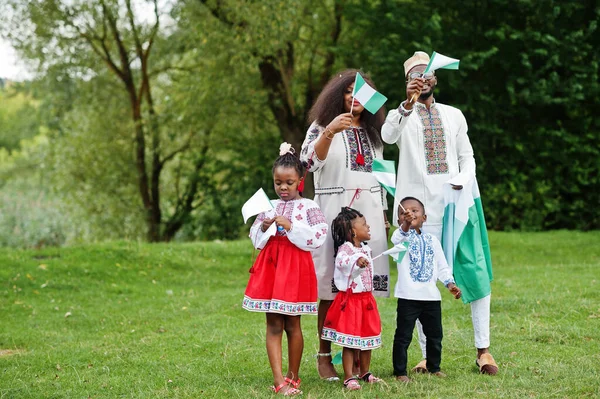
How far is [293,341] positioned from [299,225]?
79 centimetres

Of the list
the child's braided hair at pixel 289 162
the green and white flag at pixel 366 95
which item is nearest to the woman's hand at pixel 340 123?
the green and white flag at pixel 366 95

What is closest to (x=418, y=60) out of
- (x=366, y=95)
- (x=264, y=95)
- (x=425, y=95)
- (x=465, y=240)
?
(x=425, y=95)

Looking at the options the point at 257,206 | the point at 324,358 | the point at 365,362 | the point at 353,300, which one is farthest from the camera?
the point at 324,358

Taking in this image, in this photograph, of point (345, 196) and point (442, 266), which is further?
point (345, 196)

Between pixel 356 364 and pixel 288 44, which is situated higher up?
pixel 288 44

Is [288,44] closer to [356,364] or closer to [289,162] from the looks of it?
[289,162]

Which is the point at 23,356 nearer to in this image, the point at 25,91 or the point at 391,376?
the point at 391,376

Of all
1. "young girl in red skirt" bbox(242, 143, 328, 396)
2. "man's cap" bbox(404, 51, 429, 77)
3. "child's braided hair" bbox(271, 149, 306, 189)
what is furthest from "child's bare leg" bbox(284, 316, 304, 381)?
"man's cap" bbox(404, 51, 429, 77)

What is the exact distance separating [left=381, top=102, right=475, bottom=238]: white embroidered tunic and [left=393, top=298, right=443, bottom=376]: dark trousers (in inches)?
21.7

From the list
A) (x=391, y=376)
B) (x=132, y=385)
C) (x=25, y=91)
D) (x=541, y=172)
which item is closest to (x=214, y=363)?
(x=132, y=385)

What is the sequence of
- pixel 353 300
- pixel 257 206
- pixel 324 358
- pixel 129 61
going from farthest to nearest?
→ pixel 129 61, pixel 324 358, pixel 353 300, pixel 257 206

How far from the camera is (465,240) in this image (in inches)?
218

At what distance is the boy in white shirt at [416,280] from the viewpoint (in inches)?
206

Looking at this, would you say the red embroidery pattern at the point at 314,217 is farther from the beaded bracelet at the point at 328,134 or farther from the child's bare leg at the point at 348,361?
the child's bare leg at the point at 348,361
